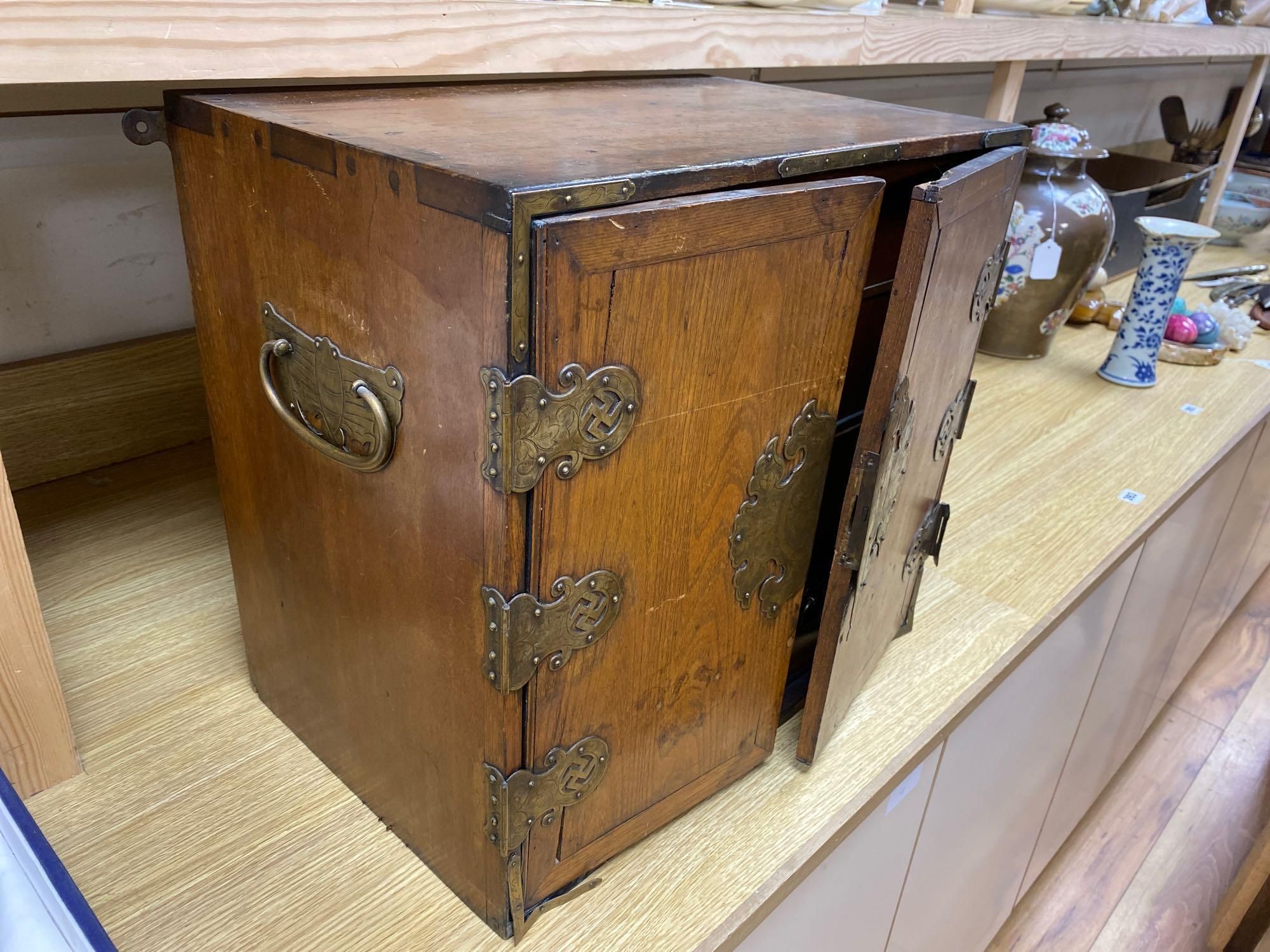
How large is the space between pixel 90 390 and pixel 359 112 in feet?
1.92

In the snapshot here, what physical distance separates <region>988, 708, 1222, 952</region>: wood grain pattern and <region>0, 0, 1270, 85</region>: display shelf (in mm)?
1328

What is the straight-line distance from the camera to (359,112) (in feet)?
1.83

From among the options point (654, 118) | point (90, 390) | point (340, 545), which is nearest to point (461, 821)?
point (340, 545)

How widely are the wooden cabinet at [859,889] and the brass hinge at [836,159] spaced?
0.50 m

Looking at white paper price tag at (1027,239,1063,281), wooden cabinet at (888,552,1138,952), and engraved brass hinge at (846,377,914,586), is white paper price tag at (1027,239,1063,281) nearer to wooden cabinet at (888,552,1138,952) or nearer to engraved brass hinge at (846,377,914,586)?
wooden cabinet at (888,552,1138,952)

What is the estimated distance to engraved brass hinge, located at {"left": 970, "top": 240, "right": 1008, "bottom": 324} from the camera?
0.74 metres

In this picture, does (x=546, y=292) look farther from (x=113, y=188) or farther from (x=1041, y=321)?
(x=1041, y=321)

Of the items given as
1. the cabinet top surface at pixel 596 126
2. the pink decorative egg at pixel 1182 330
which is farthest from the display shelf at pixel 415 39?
the pink decorative egg at pixel 1182 330

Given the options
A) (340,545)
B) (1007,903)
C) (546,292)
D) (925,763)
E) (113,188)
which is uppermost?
(546,292)

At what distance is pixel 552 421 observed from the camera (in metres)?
0.46

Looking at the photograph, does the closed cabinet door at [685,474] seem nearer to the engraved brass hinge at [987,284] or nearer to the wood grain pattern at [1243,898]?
the engraved brass hinge at [987,284]

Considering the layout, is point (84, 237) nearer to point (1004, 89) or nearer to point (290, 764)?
point (290, 764)

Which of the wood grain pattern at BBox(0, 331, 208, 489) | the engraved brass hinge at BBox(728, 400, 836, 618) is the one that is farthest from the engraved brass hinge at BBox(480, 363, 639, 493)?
the wood grain pattern at BBox(0, 331, 208, 489)

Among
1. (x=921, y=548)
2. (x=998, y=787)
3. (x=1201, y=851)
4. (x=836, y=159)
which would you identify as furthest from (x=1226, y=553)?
(x=836, y=159)
